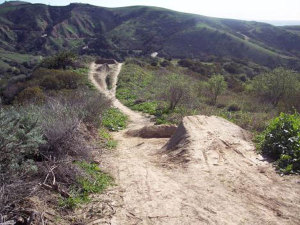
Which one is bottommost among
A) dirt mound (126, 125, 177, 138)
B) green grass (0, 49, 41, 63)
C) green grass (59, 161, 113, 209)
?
green grass (0, 49, 41, 63)

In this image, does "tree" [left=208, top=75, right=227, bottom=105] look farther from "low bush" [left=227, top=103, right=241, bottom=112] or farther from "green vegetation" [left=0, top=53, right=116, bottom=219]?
"green vegetation" [left=0, top=53, right=116, bottom=219]

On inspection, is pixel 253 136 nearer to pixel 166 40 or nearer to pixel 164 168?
pixel 164 168

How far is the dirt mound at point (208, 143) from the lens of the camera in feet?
22.6

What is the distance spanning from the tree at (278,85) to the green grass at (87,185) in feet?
59.5

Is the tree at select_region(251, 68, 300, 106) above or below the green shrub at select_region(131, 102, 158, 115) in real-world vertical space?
above

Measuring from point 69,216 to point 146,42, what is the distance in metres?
78.4

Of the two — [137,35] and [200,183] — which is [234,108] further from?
[137,35]

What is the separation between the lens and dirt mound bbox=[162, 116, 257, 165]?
6.88m

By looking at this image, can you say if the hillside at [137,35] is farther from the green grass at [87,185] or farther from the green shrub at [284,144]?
the green grass at [87,185]

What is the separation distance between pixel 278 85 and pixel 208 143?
646 inches

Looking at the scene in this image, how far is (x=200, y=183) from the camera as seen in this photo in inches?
219

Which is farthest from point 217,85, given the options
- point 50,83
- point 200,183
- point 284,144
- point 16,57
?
point 16,57

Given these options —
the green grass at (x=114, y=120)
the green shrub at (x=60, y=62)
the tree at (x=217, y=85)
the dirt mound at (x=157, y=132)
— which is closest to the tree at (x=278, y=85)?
the tree at (x=217, y=85)

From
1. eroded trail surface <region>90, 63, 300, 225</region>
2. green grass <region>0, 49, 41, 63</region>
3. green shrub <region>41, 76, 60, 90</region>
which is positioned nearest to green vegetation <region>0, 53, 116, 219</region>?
eroded trail surface <region>90, 63, 300, 225</region>
